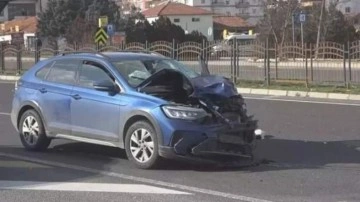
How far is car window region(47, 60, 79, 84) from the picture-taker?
10.0 metres

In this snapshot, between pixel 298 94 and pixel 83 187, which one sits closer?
pixel 83 187

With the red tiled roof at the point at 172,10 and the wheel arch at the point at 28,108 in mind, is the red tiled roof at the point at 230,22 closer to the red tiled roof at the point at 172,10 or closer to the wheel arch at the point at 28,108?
the red tiled roof at the point at 172,10

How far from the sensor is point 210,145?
8.65 m

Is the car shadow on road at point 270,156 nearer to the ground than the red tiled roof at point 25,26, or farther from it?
nearer to the ground

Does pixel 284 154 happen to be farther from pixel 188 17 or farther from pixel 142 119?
pixel 188 17

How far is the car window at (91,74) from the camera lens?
949 centimetres

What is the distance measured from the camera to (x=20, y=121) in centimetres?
1057

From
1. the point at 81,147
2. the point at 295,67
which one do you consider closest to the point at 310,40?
the point at 295,67

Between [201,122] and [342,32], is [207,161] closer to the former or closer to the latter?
[201,122]

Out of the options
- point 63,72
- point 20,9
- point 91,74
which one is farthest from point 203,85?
point 20,9

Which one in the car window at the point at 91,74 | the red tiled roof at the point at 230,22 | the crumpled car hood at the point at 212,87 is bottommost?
the crumpled car hood at the point at 212,87

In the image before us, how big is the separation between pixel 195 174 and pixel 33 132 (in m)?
3.06

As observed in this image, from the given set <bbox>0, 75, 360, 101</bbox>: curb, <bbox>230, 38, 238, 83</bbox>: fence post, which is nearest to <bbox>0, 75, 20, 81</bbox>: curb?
<bbox>230, 38, 238, 83</bbox>: fence post

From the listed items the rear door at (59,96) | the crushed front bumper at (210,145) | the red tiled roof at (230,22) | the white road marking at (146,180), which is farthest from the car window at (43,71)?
the red tiled roof at (230,22)
